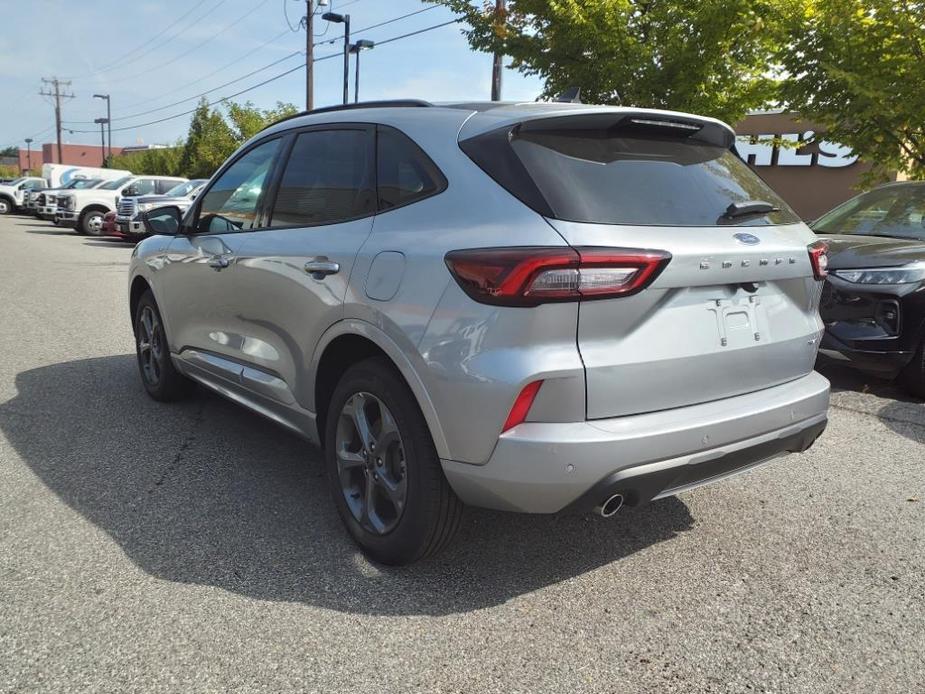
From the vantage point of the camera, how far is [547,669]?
2.52 meters

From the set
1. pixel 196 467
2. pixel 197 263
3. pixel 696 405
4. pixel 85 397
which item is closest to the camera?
pixel 696 405

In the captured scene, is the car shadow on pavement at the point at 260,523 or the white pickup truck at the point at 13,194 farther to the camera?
the white pickup truck at the point at 13,194

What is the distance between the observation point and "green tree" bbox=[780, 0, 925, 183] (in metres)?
9.61

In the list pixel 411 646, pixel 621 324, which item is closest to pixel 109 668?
pixel 411 646

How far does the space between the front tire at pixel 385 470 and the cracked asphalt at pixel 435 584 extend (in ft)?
0.57

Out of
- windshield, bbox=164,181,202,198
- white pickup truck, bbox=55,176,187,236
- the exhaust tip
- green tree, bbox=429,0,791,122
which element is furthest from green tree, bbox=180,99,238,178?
the exhaust tip

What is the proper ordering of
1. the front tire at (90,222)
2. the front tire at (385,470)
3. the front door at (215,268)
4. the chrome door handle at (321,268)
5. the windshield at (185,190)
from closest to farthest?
the front tire at (385,470) → the chrome door handle at (321,268) → the front door at (215,268) → the windshield at (185,190) → the front tire at (90,222)

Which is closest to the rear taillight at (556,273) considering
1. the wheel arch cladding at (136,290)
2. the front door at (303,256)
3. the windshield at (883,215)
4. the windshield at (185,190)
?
the front door at (303,256)

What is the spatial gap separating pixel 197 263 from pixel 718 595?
3.26 m

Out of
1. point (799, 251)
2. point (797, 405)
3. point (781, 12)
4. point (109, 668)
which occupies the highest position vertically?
point (781, 12)

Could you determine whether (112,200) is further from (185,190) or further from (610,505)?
(610,505)

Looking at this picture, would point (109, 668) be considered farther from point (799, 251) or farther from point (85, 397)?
point (85, 397)

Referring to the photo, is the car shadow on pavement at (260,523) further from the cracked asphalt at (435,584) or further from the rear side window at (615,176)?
the rear side window at (615,176)

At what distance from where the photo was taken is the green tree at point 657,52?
1166cm
